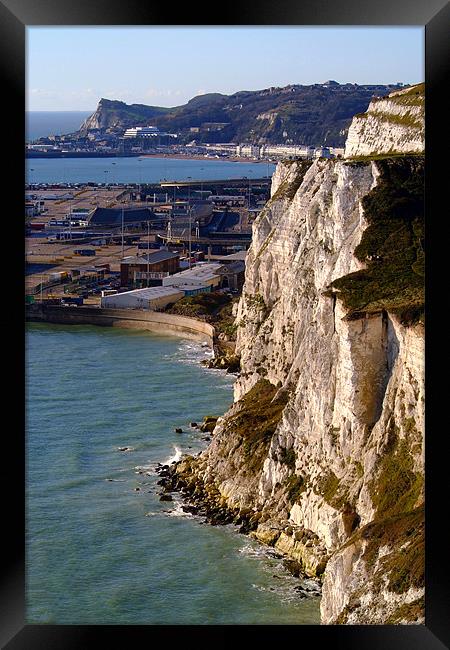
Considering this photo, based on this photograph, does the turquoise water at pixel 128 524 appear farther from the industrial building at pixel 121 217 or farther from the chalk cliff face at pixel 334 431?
the industrial building at pixel 121 217

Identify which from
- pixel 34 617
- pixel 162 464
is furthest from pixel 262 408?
pixel 34 617

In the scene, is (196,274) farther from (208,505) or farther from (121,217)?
(208,505)

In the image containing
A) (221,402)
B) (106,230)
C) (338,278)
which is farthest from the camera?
Result: (106,230)

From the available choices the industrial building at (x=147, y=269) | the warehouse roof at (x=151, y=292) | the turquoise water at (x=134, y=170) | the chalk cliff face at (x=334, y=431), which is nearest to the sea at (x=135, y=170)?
the turquoise water at (x=134, y=170)

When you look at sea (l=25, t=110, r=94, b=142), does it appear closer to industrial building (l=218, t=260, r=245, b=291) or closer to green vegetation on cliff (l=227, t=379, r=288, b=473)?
industrial building (l=218, t=260, r=245, b=291)
